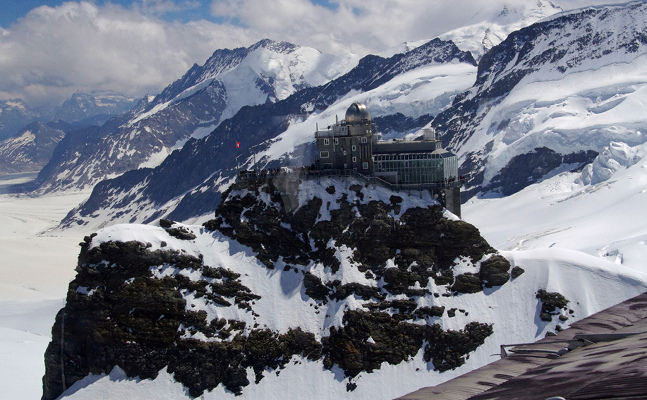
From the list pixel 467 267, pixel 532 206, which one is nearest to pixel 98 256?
pixel 467 267

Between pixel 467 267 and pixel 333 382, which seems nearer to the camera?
pixel 333 382

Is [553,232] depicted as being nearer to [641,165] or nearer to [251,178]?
[641,165]

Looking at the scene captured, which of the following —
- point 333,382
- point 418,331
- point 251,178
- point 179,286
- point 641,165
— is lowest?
point 333,382

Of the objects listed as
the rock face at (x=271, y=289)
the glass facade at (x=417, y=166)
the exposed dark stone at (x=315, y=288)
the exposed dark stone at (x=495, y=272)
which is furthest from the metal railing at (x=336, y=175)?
the exposed dark stone at (x=315, y=288)

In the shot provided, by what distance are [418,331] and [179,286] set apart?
31.7 metres

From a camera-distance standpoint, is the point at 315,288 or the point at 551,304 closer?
the point at 551,304

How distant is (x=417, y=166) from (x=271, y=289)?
31562 mm

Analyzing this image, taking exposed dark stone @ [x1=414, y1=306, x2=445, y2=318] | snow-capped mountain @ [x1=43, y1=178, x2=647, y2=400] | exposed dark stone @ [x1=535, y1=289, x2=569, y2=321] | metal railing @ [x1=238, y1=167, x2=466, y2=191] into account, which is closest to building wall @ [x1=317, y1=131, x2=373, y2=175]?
metal railing @ [x1=238, y1=167, x2=466, y2=191]

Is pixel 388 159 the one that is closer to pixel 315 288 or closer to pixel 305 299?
pixel 315 288

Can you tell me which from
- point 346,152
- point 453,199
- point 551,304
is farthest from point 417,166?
point 551,304

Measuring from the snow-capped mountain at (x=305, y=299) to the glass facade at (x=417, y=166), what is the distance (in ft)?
17.8

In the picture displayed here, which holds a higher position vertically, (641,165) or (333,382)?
(641,165)

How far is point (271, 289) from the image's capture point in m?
83.1

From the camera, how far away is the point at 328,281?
275 feet
